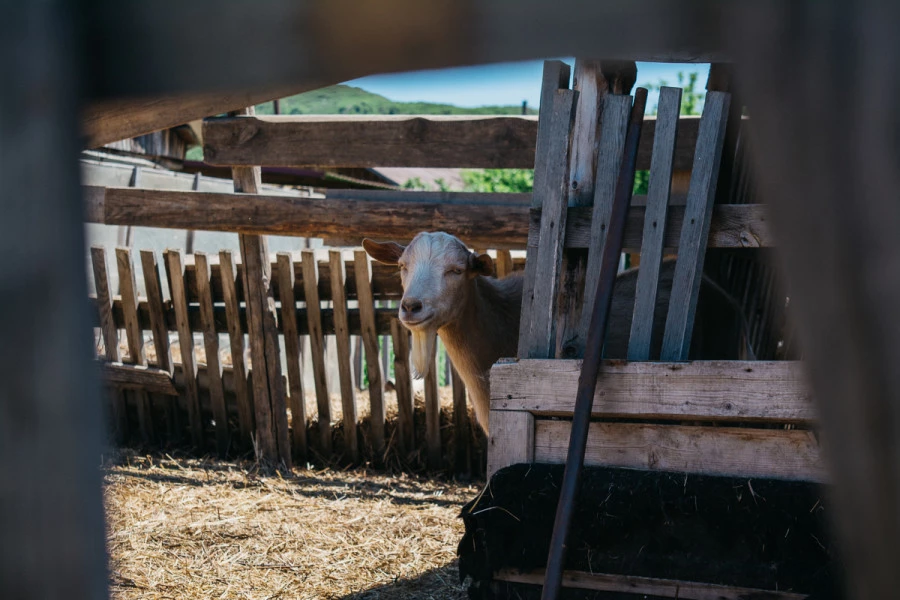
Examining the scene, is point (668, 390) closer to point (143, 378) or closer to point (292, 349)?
point (292, 349)

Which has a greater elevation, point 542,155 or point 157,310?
point 542,155

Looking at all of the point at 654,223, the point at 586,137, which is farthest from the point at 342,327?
the point at 654,223

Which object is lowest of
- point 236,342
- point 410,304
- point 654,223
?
point 236,342

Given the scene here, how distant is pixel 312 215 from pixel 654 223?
3331 millimetres

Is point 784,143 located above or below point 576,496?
above

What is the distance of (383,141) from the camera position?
19.6 ft

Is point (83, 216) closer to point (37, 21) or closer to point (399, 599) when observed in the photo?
point (37, 21)

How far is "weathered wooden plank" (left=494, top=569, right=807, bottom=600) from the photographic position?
2.62m

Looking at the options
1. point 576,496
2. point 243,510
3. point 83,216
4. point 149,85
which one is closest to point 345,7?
point 149,85

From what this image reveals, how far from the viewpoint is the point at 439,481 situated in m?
6.61

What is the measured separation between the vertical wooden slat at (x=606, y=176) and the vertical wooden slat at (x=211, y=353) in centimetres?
449

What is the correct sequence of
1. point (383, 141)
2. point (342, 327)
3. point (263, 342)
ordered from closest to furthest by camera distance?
point (383, 141) < point (263, 342) < point (342, 327)

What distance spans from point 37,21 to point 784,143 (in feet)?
2.36

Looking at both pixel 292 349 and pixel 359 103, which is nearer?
pixel 359 103
